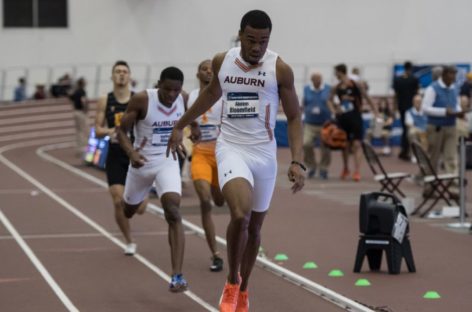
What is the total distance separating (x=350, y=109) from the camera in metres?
22.8

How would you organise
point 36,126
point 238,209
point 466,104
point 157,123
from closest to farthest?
point 238,209 → point 157,123 → point 466,104 → point 36,126

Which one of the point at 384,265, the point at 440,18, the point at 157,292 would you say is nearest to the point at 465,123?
the point at 384,265

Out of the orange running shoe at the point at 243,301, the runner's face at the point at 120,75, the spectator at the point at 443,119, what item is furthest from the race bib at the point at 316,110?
the orange running shoe at the point at 243,301

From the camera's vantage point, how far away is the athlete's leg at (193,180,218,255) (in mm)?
12438

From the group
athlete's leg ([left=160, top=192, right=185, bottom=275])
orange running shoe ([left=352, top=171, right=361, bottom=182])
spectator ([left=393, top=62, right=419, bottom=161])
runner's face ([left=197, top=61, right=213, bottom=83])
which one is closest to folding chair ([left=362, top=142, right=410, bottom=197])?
orange running shoe ([left=352, top=171, right=361, bottom=182])

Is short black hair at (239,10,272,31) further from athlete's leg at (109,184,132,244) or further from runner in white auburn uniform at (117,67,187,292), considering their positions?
athlete's leg at (109,184,132,244)

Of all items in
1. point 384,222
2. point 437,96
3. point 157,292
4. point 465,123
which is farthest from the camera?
point 465,123

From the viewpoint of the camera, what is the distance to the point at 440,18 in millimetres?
45469

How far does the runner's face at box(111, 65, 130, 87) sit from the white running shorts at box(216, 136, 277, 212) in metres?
4.51

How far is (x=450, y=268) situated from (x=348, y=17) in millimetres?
34994

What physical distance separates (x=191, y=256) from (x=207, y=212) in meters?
0.90

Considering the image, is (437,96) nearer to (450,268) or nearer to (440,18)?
(450,268)

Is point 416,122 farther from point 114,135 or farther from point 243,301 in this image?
point 243,301

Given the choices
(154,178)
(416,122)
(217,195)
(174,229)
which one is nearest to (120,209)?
(217,195)
